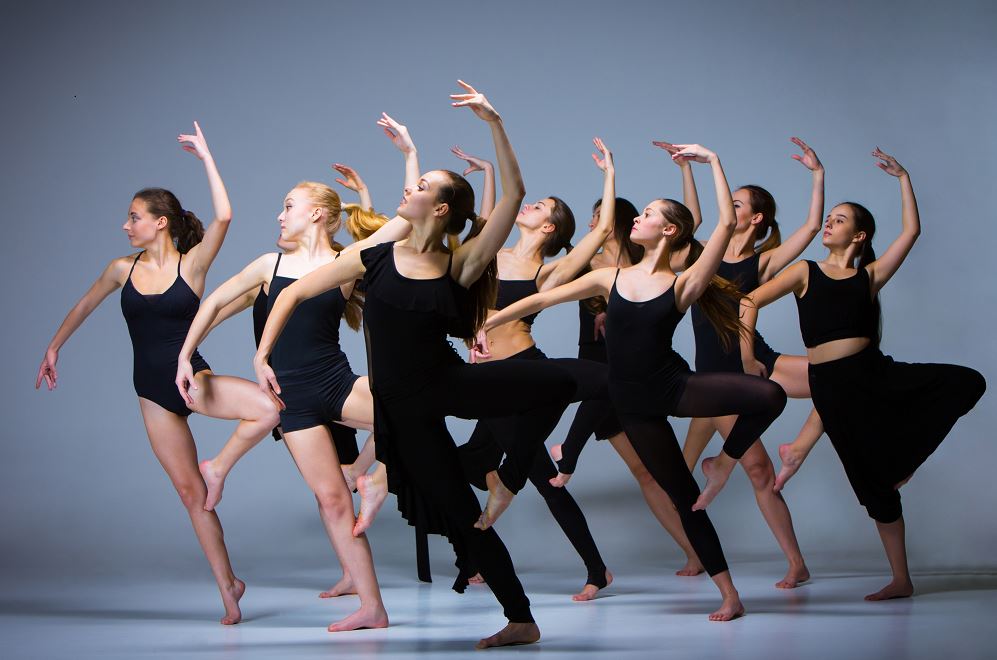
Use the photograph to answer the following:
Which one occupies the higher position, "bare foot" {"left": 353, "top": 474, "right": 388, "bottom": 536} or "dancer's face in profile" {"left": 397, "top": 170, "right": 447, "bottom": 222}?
"dancer's face in profile" {"left": 397, "top": 170, "right": 447, "bottom": 222}

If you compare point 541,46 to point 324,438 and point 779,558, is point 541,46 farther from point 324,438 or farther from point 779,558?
point 324,438

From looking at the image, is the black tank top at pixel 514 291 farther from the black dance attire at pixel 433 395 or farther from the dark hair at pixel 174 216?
the black dance attire at pixel 433 395

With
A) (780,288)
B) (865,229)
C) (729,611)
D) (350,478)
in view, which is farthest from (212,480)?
(865,229)

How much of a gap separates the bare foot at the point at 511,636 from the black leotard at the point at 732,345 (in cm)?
221

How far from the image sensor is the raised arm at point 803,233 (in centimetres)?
636

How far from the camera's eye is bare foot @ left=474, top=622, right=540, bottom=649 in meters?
4.63

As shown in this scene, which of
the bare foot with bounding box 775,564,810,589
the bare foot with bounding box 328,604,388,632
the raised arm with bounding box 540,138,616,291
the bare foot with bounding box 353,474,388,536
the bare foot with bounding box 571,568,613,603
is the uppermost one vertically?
the raised arm with bounding box 540,138,616,291

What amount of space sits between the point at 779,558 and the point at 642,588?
1.26 m

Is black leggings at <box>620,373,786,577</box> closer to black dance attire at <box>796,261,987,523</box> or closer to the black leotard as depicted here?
black dance attire at <box>796,261,987,523</box>

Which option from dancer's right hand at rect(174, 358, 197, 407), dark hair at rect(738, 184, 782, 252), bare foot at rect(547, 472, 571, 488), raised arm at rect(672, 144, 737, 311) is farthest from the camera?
dark hair at rect(738, 184, 782, 252)

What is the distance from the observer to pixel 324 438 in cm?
525

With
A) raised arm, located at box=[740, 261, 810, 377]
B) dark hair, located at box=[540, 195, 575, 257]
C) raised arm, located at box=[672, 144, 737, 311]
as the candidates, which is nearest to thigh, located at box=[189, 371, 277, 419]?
raised arm, located at box=[672, 144, 737, 311]

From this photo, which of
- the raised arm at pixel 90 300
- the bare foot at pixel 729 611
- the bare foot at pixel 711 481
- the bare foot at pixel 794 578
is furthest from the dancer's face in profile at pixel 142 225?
the bare foot at pixel 794 578

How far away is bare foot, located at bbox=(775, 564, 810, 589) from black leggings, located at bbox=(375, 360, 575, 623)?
6.48ft
